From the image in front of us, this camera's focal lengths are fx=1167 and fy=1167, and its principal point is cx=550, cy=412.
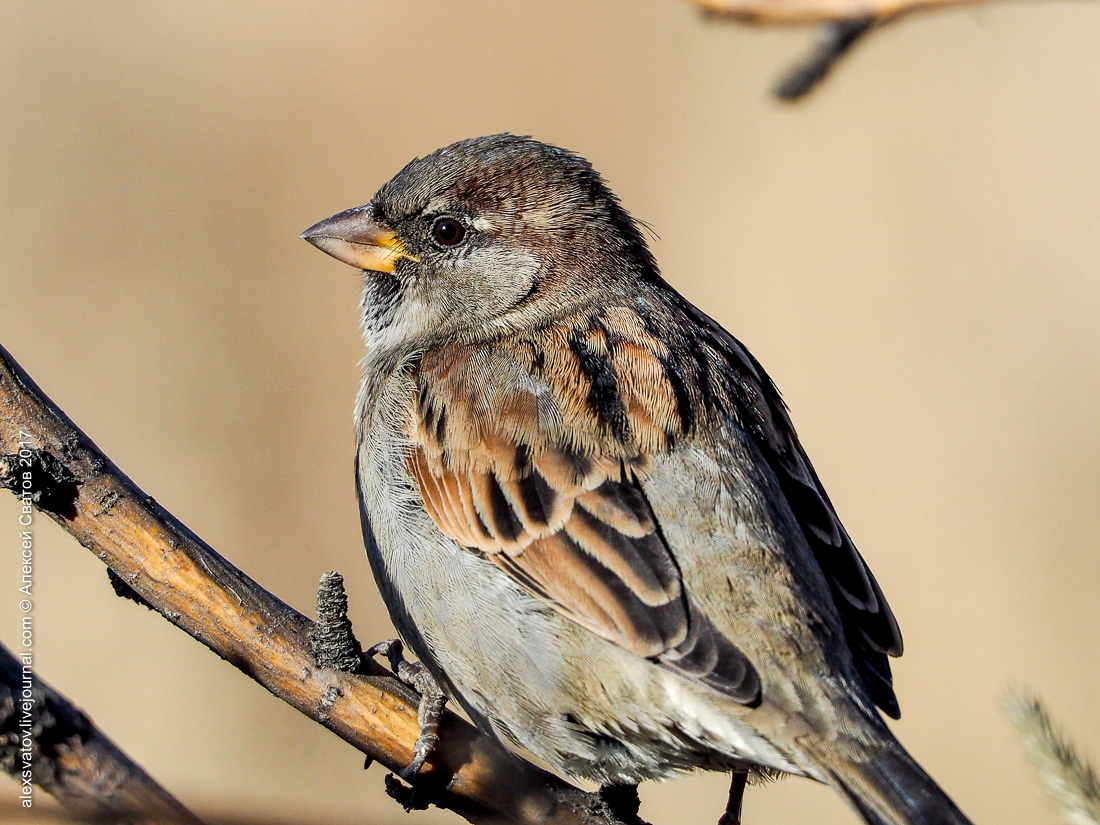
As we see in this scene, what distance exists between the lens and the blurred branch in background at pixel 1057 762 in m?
1.86

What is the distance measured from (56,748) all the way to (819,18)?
6.58ft

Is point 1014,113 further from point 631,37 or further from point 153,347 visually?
point 153,347

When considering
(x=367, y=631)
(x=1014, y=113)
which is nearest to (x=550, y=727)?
(x=367, y=631)

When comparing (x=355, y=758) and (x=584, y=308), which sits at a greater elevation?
(x=584, y=308)

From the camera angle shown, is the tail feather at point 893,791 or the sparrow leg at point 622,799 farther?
the sparrow leg at point 622,799

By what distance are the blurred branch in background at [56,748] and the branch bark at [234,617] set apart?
674 mm

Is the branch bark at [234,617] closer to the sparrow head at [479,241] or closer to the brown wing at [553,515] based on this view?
the brown wing at [553,515]

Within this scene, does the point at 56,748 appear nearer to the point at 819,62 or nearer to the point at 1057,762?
the point at 1057,762

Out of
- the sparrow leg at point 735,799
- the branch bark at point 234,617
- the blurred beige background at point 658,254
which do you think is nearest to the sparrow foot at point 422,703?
the branch bark at point 234,617

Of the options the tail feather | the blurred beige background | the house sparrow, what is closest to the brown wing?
the house sparrow

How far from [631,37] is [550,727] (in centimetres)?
673

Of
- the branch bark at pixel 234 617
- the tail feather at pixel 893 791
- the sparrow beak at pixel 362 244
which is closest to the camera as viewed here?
the tail feather at pixel 893 791

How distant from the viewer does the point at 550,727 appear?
330cm

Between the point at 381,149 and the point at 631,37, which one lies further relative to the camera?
the point at 631,37
